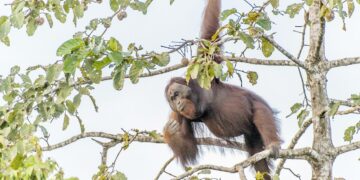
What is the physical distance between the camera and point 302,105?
21.7 feet

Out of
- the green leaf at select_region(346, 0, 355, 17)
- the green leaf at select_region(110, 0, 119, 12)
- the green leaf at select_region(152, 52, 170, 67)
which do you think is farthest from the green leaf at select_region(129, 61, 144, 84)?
the green leaf at select_region(346, 0, 355, 17)

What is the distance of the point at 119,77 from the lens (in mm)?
5066

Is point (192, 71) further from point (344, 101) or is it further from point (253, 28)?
point (344, 101)

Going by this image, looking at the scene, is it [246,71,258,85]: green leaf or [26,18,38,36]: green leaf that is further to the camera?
[246,71,258,85]: green leaf

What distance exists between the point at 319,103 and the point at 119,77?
1.68 m

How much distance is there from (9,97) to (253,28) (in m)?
1.77

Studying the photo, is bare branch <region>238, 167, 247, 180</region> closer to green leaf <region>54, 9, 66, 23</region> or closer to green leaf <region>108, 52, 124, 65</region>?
green leaf <region>108, 52, 124, 65</region>

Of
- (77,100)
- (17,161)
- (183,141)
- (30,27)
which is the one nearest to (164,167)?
(183,141)

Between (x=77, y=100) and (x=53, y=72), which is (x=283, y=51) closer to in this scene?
(x=77, y=100)

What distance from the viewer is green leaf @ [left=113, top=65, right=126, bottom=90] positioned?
5051mm

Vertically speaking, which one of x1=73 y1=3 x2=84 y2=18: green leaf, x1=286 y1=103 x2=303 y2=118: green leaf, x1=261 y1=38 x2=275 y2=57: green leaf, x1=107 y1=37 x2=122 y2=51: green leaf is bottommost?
x1=286 y1=103 x2=303 y2=118: green leaf

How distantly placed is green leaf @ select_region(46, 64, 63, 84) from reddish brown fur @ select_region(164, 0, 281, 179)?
208 cm

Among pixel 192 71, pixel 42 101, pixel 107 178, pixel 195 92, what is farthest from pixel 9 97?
pixel 195 92

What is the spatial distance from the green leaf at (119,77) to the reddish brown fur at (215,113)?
2.24 m
